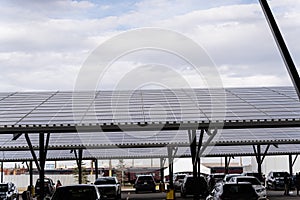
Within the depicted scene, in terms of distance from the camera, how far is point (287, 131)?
118 feet

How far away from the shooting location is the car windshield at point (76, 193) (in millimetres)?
19078

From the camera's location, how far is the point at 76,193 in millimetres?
19203

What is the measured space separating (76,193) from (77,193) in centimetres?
4

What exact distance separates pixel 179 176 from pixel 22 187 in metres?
23.6

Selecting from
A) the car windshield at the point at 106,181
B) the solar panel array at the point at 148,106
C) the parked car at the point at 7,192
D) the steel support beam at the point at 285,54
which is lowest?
the parked car at the point at 7,192

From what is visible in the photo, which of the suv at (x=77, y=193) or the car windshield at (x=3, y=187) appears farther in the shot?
the car windshield at (x=3, y=187)

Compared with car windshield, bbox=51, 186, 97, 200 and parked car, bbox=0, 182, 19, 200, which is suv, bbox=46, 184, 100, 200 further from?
parked car, bbox=0, 182, 19, 200

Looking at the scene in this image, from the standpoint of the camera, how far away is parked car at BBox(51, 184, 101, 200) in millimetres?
19078

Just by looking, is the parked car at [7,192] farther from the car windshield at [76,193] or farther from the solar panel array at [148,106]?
the car windshield at [76,193]

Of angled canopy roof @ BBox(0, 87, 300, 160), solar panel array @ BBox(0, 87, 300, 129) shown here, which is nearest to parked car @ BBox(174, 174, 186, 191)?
angled canopy roof @ BBox(0, 87, 300, 160)

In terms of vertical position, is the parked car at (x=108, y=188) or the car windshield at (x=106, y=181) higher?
the car windshield at (x=106, y=181)

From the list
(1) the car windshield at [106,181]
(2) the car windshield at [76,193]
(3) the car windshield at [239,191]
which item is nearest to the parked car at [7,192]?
(1) the car windshield at [106,181]

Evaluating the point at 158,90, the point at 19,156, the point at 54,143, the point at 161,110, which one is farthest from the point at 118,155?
the point at 161,110

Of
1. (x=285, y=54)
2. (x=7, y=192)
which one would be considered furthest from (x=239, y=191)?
(x=7, y=192)
